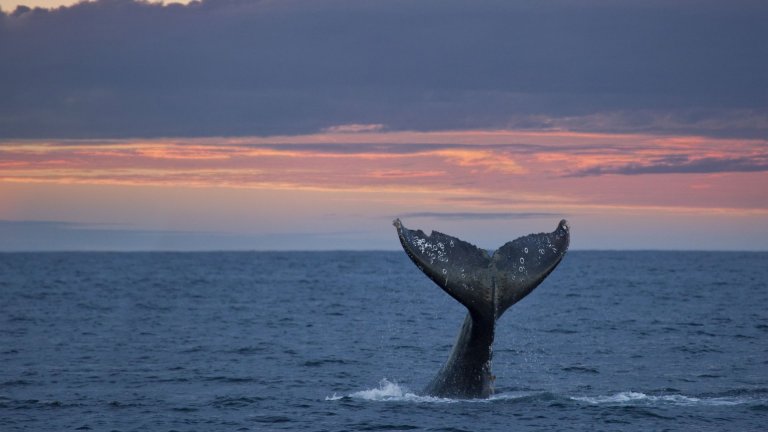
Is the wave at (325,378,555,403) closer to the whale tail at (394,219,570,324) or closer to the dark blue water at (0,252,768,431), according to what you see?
the dark blue water at (0,252,768,431)

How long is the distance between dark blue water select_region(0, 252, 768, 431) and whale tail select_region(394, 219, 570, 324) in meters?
2.17

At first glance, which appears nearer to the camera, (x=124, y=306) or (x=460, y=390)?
(x=460, y=390)

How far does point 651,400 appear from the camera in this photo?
1875 cm

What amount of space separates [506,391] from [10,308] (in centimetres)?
3193

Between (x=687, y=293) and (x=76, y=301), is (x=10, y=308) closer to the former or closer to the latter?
(x=76, y=301)

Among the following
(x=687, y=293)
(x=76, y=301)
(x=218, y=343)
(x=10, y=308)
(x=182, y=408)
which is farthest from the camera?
(x=687, y=293)

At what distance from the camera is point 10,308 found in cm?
4600

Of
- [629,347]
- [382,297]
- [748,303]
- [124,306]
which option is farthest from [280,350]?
[382,297]

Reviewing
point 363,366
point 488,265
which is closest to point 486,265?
point 488,265

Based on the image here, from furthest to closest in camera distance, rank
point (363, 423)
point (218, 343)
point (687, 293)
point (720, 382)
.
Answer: point (687, 293) < point (218, 343) < point (720, 382) < point (363, 423)

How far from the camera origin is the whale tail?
1449 centimetres

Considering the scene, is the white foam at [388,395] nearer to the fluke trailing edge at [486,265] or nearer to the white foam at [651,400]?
the white foam at [651,400]

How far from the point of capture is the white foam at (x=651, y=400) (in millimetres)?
18484

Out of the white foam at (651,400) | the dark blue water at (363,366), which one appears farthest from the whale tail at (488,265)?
the white foam at (651,400)
